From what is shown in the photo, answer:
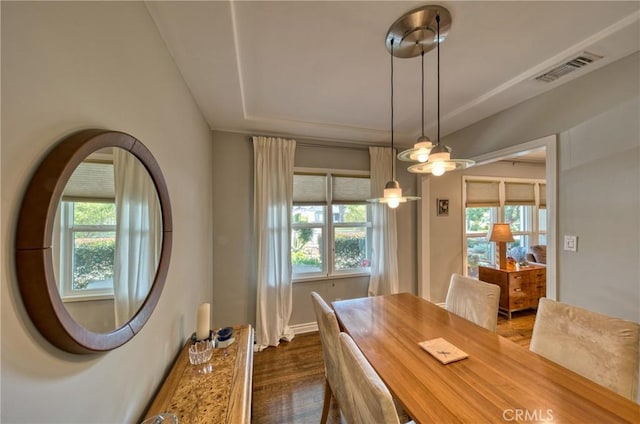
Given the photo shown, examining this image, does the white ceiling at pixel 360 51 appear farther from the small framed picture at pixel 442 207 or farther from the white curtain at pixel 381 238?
the small framed picture at pixel 442 207

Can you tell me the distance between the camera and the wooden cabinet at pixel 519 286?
3.46m

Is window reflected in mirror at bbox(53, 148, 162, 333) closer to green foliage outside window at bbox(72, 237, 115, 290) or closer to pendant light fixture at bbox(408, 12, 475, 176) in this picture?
green foliage outside window at bbox(72, 237, 115, 290)

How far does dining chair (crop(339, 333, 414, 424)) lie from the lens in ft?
2.55

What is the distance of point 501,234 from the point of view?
3.59 m

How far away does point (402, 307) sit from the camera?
1.97 meters

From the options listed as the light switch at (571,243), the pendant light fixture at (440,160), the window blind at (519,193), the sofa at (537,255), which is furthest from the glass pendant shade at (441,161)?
the sofa at (537,255)

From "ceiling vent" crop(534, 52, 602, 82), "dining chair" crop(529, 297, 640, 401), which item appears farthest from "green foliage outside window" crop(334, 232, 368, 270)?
"ceiling vent" crop(534, 52, 602, 82)

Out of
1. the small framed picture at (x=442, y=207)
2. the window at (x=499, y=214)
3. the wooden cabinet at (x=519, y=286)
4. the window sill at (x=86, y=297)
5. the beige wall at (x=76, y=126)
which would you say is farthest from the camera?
the window at (x=499, y=214)

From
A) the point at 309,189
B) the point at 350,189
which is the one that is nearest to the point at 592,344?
the point at 350,189

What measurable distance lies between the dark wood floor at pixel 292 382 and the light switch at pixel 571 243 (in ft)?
5.23

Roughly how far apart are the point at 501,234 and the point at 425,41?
10.5ft

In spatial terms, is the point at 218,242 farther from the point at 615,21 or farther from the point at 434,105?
the point at 615,21

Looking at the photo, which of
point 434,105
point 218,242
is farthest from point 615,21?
point 218,242

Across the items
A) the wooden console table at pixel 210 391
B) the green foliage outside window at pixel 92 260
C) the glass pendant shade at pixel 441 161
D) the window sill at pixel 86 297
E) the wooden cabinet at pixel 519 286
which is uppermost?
the glass pendant shade at pixel 441 161
